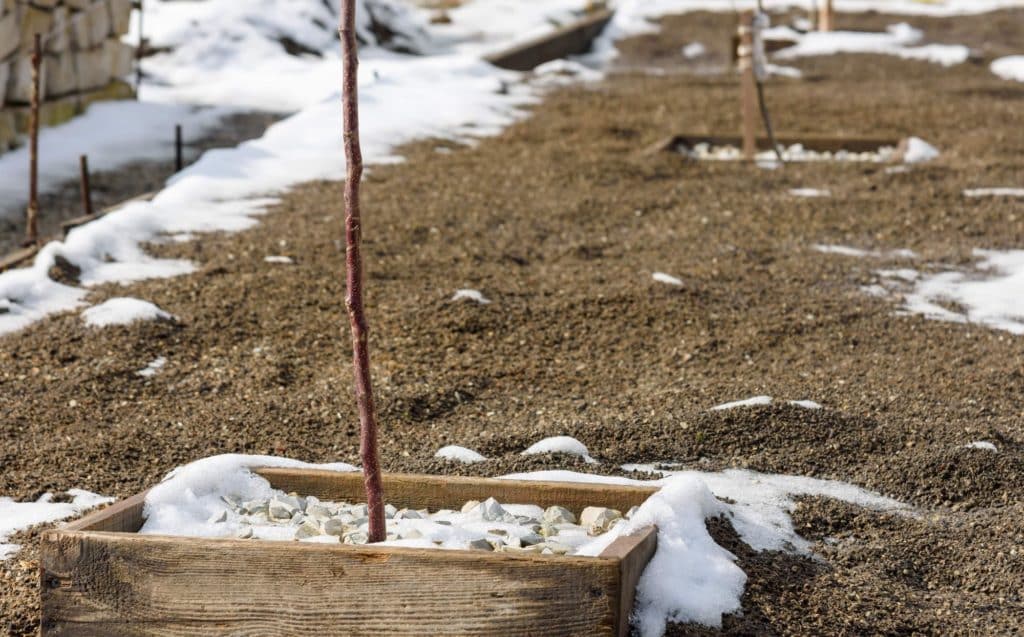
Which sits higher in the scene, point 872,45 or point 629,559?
point 629,559

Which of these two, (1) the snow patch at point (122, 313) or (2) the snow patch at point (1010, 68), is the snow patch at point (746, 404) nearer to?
(1) the snow patch at point (122, 313)

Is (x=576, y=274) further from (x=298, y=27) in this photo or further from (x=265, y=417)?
(x=298, y=27)

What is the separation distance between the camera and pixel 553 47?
15.7m

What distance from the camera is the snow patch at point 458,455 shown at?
3.45 meters

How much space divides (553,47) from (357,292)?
536 inches

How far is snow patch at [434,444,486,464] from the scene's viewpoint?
345cm

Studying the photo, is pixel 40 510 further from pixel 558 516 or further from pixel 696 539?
pixel 696 539

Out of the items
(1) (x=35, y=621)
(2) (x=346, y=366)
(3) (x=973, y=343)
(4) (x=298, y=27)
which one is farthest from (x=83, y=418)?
(4) (x=298, y=27)

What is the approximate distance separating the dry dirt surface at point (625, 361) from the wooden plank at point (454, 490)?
0.28m

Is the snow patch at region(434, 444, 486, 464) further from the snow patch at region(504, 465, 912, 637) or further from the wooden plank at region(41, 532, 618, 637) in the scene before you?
the wooden plank at region(41, 532, 618, 637)

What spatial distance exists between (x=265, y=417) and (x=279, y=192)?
3562 millimetres

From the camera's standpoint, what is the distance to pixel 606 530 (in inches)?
102

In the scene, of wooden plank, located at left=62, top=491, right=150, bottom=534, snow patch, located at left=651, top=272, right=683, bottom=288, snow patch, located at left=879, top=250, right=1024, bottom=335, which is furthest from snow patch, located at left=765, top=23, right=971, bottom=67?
wooden plank, located at left=62, top=491, right=150, bottom=534

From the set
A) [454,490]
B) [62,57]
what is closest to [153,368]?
[454,490]
